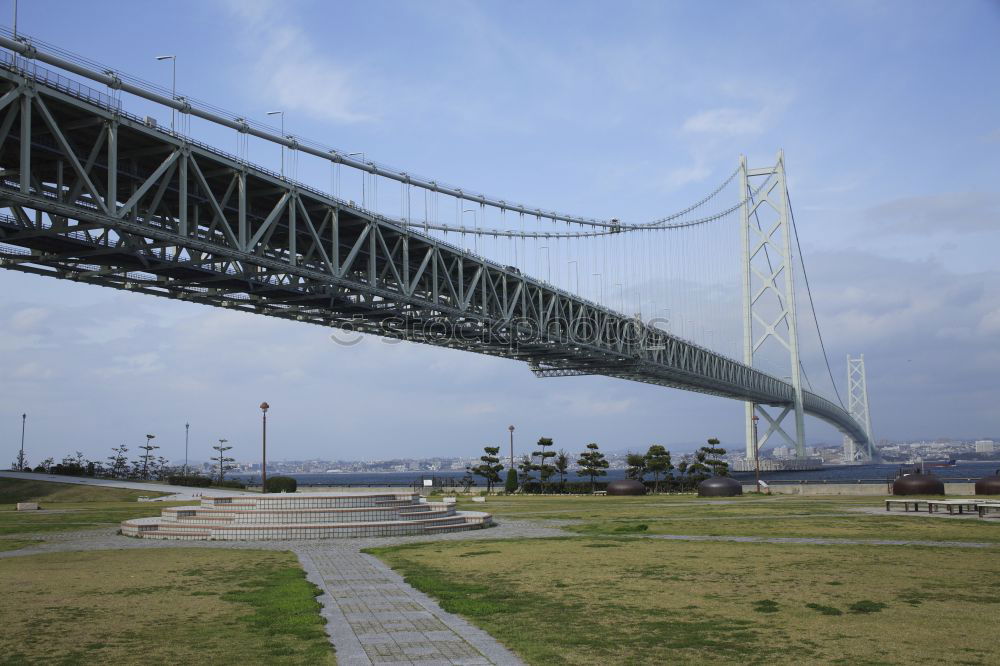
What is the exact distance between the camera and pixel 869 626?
10539mm

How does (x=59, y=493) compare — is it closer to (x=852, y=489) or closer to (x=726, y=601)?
(x=852, y=489)

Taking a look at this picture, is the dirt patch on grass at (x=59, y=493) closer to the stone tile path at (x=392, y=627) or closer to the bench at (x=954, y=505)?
the stone tile path at (x=392, y=627)

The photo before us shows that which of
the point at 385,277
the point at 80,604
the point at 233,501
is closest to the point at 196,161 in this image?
the point at 233,501

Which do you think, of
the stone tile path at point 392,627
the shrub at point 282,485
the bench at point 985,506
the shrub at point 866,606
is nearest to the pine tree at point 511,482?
the shrub at point 282,485

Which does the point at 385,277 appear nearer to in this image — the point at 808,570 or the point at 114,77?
the point at 114,77

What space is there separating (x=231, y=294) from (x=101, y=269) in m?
8.22

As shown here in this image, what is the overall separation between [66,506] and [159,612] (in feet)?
113

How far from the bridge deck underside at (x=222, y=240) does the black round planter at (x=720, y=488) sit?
56.8ft

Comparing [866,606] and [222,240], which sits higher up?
[222,240]

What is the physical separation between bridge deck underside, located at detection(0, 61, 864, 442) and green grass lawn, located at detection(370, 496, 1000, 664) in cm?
1645

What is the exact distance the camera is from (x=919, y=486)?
1597 inches

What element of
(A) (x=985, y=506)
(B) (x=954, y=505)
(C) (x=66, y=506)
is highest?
(A) (x=985, y=506)

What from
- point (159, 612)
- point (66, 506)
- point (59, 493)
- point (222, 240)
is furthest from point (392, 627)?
point (59, 493)

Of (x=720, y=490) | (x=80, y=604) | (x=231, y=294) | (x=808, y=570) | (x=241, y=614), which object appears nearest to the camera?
(x=241, y=614)
